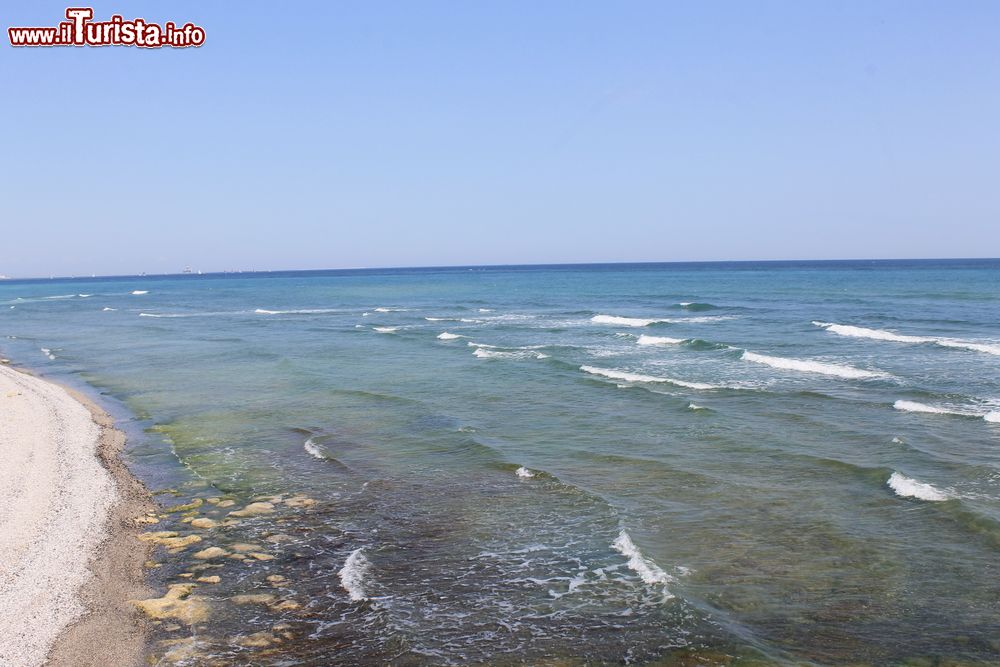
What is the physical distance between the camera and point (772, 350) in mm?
33531

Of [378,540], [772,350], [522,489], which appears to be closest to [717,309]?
[772,350]

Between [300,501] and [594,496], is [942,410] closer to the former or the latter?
[594,496]

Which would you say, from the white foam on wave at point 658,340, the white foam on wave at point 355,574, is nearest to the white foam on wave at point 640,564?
the white foam on wave at point 355,574

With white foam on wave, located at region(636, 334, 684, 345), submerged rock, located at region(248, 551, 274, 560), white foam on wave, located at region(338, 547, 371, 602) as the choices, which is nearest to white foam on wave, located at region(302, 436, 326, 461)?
submerged rock, located at region(248, 551, 274, 560)

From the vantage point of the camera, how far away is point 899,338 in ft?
116

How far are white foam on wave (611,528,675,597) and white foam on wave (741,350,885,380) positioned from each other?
16.8 m

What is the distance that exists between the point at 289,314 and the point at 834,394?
5094cm

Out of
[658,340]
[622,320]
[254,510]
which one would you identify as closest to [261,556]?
[254,510]

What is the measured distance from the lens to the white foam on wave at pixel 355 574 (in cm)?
1127

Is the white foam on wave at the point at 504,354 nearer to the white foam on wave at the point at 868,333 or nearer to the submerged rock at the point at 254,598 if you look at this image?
the white foam on wave at the point at 868,333

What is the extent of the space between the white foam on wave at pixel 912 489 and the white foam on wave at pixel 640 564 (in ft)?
19.4

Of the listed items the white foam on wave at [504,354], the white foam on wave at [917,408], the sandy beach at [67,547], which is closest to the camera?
the sandy beach at [67,547]

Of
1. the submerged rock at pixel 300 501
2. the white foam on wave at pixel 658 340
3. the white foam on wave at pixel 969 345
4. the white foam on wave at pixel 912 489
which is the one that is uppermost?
the white foam on wave at pixel 969 345

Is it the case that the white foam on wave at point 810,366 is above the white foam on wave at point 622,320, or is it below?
below
